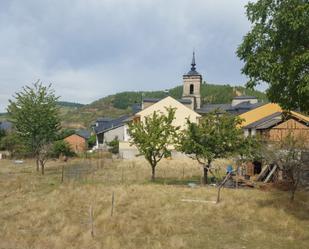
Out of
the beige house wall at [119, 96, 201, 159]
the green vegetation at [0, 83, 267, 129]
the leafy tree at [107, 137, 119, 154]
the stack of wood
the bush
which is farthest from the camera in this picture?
the green vegetation at [0, 83, 267, 129]

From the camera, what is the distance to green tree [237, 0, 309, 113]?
448 inches

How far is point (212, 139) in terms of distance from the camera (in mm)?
24234

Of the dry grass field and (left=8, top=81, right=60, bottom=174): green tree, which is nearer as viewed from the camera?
the dry grass field

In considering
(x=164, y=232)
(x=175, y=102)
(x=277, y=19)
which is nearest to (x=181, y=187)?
(x=164, y=232)

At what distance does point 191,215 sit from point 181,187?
22.1 feet

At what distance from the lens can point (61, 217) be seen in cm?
1515

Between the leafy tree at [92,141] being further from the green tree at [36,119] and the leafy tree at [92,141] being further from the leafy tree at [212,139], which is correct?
the leafy tree at [212,139]

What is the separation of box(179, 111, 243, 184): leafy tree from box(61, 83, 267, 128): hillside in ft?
325

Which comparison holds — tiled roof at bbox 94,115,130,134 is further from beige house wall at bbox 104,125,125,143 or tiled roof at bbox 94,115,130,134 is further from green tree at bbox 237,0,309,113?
green tree at bbox 237,0,309,113

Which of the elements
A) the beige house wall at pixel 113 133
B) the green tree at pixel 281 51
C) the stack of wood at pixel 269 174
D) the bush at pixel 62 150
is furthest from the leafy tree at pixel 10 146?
the green tree at pixel 281 51

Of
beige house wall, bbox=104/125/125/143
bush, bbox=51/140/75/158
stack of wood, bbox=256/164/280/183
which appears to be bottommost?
stack of wood, bbox=256/164/280/183

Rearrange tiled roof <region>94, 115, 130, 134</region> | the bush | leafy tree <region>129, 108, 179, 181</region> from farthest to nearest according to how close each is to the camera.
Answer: tiled roof <region>94, 115, 130, 134</region> < the bush < leafy tree <region>129, 108, 179, 181</region>

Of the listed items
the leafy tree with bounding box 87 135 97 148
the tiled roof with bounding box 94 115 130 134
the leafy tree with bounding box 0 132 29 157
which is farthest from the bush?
the leafy tree with bounding box 87 135 97 148

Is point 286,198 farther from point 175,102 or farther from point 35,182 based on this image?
point 175,102
